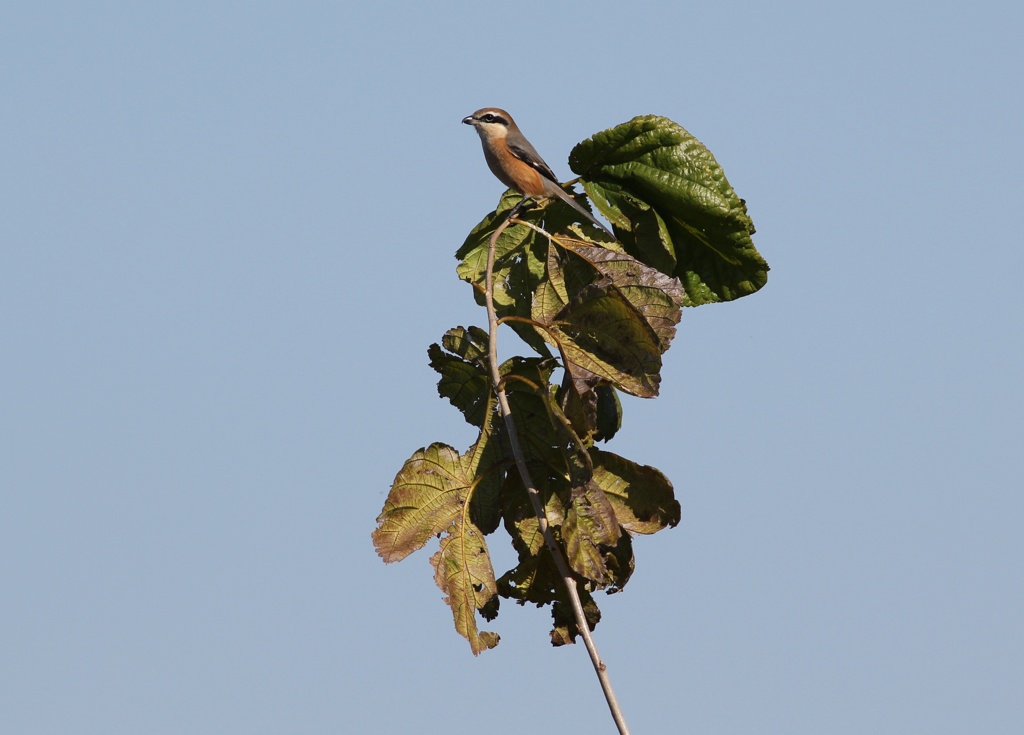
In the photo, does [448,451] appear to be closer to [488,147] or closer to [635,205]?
[635,205]

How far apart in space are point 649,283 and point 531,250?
67cm

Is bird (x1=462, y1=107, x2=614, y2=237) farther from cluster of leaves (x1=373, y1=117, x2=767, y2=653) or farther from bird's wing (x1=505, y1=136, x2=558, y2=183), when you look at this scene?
cluster of leaves (x1=373, y1=117, x2=767, y2=653)

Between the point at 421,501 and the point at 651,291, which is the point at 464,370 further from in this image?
the point at 651,291

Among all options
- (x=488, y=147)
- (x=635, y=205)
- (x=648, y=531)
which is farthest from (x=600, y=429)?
(x=488, y=147)

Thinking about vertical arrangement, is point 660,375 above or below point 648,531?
above

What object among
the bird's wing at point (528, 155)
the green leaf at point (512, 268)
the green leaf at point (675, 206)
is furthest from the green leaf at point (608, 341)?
the bird's wing at point (528, 155)

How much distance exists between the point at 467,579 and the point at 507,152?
3.90 m

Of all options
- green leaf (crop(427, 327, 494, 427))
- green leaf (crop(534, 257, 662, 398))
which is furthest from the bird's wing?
green leaf (crop(534, 257, 662, 398))

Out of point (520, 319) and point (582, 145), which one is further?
point (582, 145)

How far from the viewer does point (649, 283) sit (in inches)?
150

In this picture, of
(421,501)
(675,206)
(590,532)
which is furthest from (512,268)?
(590,532)

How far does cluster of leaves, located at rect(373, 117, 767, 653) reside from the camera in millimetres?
3732

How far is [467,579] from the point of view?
3.91 metres

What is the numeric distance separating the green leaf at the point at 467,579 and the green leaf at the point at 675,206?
127 centimetres
